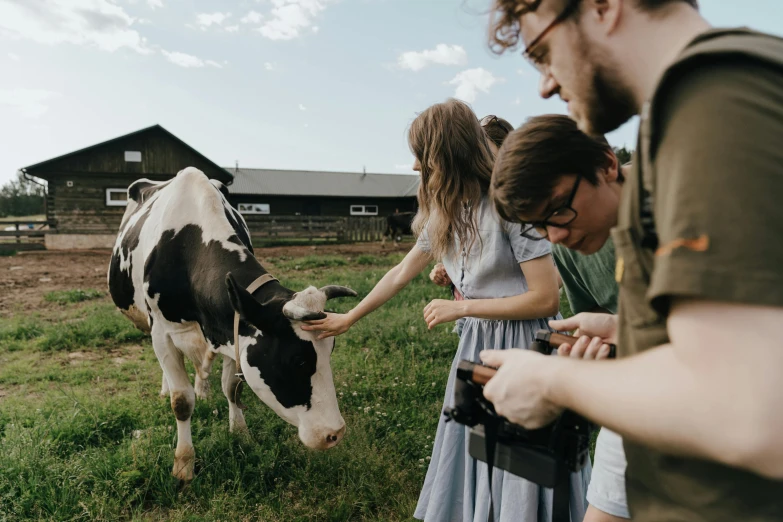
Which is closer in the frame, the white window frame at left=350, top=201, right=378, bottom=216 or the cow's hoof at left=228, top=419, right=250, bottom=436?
the cow's hoof at left=228, top=419, right=250, bottom=436

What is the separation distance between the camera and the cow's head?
2961 mm

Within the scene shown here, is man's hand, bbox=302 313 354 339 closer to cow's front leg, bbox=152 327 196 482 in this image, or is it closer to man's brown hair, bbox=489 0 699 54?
cow's front leg, bbox=152 327 196 482

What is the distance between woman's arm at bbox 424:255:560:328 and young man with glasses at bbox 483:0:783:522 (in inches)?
49.7

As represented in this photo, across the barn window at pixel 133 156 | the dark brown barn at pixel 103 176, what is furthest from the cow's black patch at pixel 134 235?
the barn window at pixel 133 156

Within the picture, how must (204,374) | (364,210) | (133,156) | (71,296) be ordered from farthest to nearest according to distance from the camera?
(364,210) → (133,156) → (71,296) → (204,374)

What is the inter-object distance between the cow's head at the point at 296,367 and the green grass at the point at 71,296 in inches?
311

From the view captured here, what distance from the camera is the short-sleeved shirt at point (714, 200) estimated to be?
615mm

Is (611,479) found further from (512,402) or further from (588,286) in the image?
(512,402)

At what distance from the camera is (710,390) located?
25.8 inches

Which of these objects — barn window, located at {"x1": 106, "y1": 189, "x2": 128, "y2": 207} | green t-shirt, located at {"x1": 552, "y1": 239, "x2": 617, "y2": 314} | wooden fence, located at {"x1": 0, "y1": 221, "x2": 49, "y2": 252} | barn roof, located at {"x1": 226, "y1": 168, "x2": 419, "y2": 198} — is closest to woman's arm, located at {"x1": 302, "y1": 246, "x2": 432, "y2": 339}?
green t-shirt, located at {"x1": 552, "y1": 239, "x2": 617, "y2": 314}

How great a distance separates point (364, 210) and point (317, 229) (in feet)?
31.8

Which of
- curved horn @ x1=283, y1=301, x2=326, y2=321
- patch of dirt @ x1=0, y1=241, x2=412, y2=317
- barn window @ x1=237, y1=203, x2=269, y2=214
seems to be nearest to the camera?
curved horn @ x1=283, y1=301, x2=326, y2=321

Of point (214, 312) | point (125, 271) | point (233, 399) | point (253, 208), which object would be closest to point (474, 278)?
point (214, 312)

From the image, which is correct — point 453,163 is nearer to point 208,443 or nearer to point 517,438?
point 517,438
